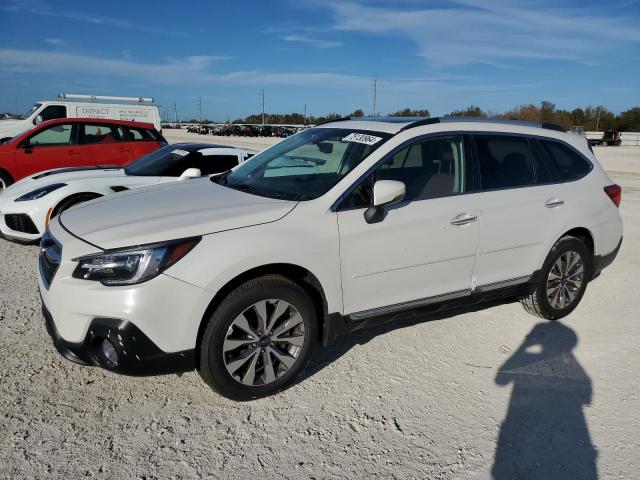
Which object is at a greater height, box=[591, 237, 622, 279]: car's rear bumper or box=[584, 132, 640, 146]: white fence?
box=[584, 132, 640, 146]: white fence

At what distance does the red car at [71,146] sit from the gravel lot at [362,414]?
6.23 meters

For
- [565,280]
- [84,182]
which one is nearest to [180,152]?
[84,182]

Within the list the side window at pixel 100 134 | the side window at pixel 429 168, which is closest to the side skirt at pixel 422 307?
the side window at pixel 429 168

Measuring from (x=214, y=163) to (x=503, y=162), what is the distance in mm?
4194

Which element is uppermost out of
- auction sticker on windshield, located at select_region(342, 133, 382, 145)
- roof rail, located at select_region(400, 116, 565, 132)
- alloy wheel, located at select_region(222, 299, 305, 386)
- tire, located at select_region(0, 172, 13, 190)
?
roof rail, located at select_region(400, 116, 565, 132)

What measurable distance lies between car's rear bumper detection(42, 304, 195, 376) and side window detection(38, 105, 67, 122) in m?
14.5

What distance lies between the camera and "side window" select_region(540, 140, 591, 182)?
4.44 metres

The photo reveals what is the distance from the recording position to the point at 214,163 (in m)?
7.01

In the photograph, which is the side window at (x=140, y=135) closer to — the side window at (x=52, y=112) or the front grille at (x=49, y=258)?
the side window at (x=52, y=112)

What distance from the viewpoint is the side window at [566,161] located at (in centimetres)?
444

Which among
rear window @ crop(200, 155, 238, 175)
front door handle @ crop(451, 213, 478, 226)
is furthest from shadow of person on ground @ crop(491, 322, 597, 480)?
rear window @ crop(200, 155, 238, 175)

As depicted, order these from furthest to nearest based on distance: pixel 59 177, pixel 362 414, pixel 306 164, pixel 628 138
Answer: pixel 628 138 < pixel 59 177 < pixel 306 164 < pixel 362 414

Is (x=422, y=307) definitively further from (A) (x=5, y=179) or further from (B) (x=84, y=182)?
(A) (x=5, y=179)

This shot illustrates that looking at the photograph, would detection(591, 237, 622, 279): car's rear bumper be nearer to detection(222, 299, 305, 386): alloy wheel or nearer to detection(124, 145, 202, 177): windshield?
detection(222, 299, 305, 386): alloy wheel
